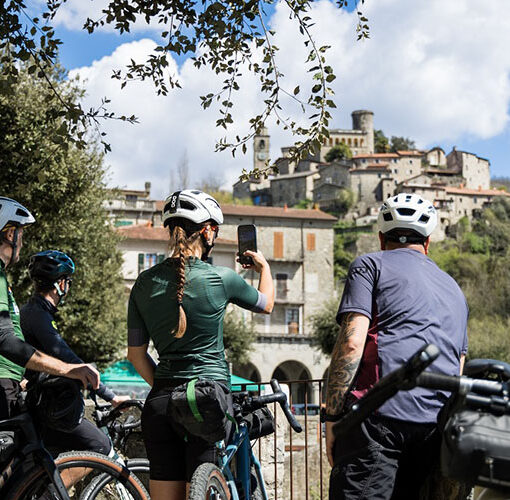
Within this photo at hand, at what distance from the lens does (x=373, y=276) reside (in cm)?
330

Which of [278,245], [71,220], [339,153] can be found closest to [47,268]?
[71,220]

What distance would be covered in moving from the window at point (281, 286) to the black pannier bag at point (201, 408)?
5895 cm

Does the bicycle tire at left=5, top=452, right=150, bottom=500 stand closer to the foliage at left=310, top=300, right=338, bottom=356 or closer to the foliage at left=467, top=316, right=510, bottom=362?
the foliage at left=310, top=300, right=338, bottom=356

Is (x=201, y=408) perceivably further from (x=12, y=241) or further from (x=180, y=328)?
(x=12, y=241)

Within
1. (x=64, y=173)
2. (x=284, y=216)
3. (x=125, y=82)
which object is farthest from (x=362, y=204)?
(x=125, y=82)

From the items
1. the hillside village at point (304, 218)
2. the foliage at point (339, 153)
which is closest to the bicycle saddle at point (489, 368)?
the hillside village at point (304, 218)

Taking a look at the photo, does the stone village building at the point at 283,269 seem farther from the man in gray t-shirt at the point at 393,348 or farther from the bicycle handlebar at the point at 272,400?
the man in gray t-shirt at the point at 393,348

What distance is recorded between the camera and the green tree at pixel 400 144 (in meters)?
150

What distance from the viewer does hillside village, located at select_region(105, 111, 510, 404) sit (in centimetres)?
5725

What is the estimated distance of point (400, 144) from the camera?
15012 centimetres

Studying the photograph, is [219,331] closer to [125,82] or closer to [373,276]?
[373,276]

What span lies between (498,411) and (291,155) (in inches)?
178

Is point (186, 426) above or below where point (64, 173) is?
below

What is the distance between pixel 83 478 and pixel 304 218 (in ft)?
210
